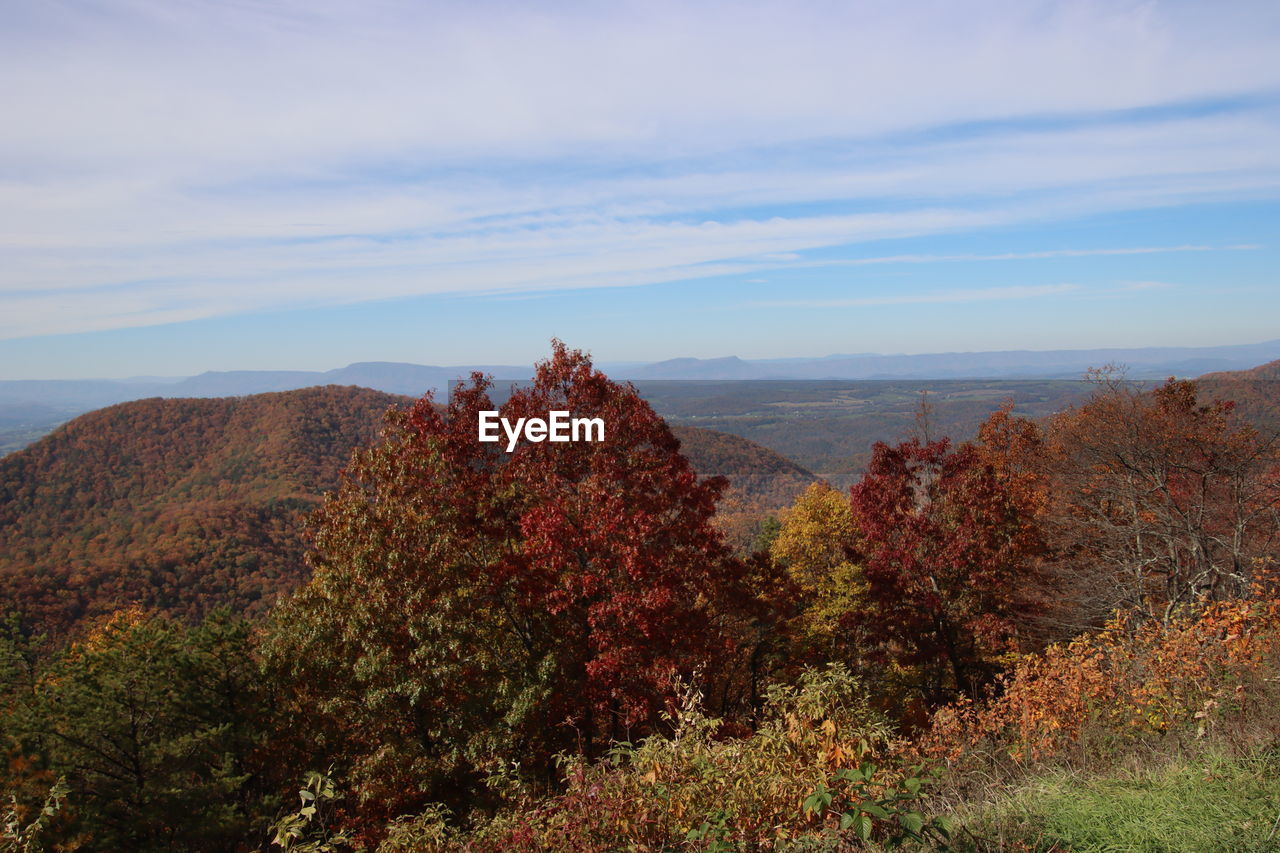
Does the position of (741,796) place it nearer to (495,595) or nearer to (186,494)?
(495,595)

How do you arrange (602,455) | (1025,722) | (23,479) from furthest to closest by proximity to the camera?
(23,479)
(602,455)
(1025,722)

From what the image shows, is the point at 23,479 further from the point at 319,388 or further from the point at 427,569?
the point at 427,569

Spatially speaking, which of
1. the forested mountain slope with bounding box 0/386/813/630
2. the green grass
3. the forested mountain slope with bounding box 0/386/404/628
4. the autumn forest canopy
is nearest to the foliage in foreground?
the autumn forest canopy

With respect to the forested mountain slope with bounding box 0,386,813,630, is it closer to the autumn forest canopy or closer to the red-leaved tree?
the autumn forest canopy

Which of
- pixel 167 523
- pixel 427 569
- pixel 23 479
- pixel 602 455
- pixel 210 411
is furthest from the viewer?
pixel 210 411

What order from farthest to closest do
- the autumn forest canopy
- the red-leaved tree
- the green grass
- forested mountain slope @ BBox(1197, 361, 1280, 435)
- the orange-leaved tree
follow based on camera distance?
forested mountain slope @ BBox(1197, 361, 1280, 435) → the red-leaved tree → the orange-leaved tree → the autumn forest canopy → the green grass

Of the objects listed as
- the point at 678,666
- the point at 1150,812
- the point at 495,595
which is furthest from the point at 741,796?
the point at 495,595

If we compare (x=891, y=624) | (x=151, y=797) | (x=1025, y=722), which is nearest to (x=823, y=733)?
(x=1025, y=722)
